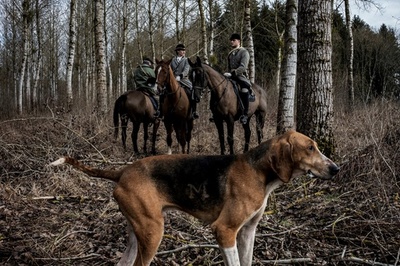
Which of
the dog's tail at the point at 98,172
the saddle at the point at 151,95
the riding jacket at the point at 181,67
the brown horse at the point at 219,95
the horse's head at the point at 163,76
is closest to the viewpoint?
the dog's tail at the point at 98,172

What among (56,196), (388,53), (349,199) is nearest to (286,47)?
(349,199)

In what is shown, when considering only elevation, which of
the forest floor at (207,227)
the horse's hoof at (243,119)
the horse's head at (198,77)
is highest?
the horse's head at (198,77)

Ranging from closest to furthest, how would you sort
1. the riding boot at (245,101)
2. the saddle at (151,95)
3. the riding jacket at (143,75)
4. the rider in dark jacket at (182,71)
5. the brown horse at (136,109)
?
the riding boot at (245,101) < the rider in dark jacket at (182,71) < the brown horse at (136,109) < the saddle at (151,95) < the riding jacket at (143,75)

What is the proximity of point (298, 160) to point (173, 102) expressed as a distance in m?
8.01

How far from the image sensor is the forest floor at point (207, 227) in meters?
4.51

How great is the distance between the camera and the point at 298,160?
11.9 ft

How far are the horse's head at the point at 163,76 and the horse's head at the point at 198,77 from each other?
0.66 meters

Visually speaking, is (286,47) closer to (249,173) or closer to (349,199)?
(349,199)

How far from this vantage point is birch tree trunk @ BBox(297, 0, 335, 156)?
7.14m

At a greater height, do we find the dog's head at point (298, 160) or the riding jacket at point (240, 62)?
the riding jacket at point (240, 62)

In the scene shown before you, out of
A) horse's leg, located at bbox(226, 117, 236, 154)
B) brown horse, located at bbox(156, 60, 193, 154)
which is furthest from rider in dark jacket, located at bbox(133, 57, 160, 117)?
horse's leg, located at bbox(226, 117, 236, 154)

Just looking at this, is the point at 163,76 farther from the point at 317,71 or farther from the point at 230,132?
the point at 317,71

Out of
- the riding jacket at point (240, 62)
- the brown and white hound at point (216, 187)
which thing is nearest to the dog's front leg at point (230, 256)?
the brown and white hound at point (216, 187)

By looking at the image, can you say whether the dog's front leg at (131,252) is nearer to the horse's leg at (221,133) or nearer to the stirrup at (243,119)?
the horse's leg at (221,133)
